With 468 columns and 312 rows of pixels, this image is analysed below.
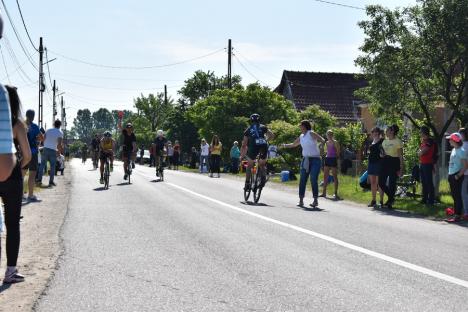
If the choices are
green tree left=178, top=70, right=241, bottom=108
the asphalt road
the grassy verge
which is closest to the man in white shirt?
the asphalt road

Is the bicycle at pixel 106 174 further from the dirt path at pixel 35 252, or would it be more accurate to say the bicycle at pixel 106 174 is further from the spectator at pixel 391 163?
the spectator at pixel 391 163

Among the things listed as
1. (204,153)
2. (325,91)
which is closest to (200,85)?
(325,91)

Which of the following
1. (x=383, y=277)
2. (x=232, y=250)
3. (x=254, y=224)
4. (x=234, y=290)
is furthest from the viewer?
(x=254, y=224)

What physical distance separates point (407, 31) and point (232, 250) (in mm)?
10947

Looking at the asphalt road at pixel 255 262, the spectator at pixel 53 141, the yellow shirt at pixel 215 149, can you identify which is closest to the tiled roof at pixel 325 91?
the yellow shirt at pixel 215 149

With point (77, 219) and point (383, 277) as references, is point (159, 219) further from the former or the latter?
point (383, 277)

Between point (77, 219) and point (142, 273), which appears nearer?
point (142, 273)

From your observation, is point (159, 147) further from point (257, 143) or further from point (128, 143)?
point (257, 143)

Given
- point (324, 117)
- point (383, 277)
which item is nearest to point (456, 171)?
point (383, 277)

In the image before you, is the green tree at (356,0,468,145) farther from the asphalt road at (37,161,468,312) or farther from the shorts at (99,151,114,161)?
the shorts at (99,151,114,161)

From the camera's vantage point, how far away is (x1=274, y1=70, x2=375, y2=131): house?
58.2m

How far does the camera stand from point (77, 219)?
10930mm

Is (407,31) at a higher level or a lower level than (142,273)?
higher

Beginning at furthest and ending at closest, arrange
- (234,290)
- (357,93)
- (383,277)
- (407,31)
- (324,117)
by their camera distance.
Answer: (324,117)
(357,93)
(407,31)
(383,277)
(234,290)
